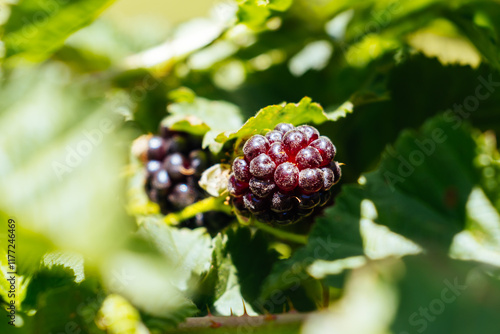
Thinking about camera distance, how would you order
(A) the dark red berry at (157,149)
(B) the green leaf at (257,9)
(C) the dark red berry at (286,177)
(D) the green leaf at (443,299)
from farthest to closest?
(A) the dark red berry at (157,149) < (B) the green leaf at (257,9) < (C) the dark red berry at (286,177) < (D) the green leaf at (443,299)

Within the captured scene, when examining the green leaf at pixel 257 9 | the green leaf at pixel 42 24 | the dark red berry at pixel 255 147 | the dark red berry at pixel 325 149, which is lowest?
the dark red berry at pixel 325 149

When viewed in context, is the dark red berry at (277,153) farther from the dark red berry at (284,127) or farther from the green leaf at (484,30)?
the green leaf at (484,30)

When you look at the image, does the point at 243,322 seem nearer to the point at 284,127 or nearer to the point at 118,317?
the point at 118,317

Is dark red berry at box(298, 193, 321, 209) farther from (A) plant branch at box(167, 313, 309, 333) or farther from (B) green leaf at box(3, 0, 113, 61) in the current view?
(B) green leaf at box(3, 0, 113, 61)

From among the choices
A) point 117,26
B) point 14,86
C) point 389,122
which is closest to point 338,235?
point 389,122

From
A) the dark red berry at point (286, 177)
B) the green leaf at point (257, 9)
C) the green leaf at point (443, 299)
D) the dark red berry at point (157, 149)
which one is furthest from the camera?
the dark red berry at point (157, 149)

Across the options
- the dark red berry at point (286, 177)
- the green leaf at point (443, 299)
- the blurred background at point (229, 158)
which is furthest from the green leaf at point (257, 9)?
the green leaf at point (443, 299)

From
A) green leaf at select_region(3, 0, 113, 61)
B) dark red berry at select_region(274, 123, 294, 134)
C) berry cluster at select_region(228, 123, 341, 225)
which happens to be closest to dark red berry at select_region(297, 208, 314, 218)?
berry cluster at select_region(228, 123, 341, 225)

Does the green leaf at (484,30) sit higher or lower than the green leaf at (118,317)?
lower
